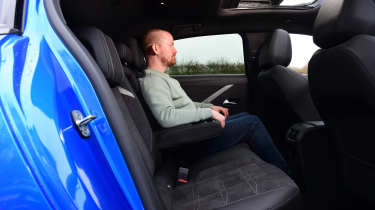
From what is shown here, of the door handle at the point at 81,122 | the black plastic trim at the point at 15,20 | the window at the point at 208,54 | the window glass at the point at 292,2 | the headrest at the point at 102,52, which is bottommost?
the window at the point at 208,54

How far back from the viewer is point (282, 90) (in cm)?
172

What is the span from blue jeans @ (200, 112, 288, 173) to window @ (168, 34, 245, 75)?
1.02 metres

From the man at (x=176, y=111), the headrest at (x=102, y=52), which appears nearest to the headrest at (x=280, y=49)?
the man at (x=176, y=111)

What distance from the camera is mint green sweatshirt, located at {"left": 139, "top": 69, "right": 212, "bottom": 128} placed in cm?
135

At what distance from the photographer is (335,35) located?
958mm

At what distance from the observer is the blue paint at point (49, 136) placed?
1.73ft

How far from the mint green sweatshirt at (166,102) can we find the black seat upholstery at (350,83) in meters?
0.56

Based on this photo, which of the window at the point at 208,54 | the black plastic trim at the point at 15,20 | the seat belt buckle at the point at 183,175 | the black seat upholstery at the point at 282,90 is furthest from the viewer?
the window at the point at 208,54

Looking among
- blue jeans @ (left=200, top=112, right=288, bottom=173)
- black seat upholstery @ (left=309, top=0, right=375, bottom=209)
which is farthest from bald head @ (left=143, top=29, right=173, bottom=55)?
black seat upholstery @ (left=309, top=0, right=375, bottom=209)

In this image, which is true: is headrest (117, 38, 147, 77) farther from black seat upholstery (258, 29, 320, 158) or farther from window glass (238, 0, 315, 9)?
window glass (238, 0, 315, 9)

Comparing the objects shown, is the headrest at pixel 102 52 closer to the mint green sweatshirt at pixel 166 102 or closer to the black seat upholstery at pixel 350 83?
the mint green sweatshirt at pixel 166 102

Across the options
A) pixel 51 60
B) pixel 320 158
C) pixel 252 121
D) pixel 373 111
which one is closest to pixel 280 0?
pixel 252 121

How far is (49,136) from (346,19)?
0.96m

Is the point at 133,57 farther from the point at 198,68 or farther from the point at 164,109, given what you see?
the point at 198,68
